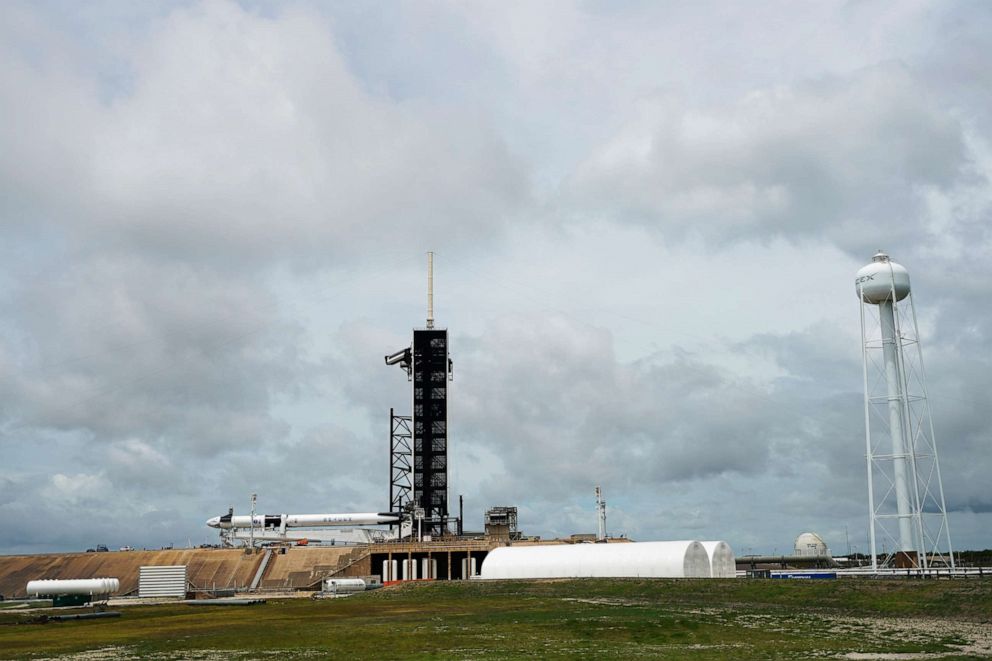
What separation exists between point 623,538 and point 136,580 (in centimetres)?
6806

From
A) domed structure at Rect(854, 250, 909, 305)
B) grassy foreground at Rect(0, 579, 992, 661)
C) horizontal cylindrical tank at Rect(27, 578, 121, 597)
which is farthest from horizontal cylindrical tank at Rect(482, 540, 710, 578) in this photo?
horizontal cylindrical tank at Rect(27, 578, 121, 597)

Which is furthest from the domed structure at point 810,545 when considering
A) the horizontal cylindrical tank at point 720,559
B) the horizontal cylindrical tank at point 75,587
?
the horizontal cylindrical tank at point 75,587

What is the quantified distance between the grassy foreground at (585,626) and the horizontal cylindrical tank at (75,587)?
12.9 metres

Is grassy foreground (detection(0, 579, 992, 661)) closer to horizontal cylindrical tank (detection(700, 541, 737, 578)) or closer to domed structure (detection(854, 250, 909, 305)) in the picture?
horizontal cylindrical tank (detection(700, 541, 737, 578))

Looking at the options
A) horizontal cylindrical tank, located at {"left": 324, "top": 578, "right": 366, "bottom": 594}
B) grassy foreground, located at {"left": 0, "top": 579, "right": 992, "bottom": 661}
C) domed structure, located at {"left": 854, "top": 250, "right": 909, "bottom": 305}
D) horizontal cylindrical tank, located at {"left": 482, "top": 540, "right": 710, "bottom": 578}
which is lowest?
grassy foreground, located at {"left": 0, "top": 579, "right": 992, "bottom": 661}

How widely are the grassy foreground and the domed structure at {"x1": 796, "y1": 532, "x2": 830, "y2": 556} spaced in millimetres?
67256

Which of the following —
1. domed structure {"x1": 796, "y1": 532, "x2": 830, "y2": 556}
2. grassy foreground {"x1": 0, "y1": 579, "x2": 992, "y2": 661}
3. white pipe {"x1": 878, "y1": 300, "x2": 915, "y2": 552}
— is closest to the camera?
grassy foreground {"x1": 0, "y1": 579, "x2": 992, "y2": 661}

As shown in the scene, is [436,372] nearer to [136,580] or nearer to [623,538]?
[623,538]

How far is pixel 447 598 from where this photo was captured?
8119 centimetres

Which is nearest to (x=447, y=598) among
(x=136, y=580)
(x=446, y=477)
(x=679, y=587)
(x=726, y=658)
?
(x=679, y=587)

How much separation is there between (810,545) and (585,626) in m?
97.1

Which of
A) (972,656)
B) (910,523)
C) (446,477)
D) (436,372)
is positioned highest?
(436,372)

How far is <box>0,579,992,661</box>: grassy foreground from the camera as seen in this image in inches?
1603

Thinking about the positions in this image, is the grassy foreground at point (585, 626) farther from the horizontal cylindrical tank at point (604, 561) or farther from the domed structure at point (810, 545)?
the domed structure at point (810, 545)
